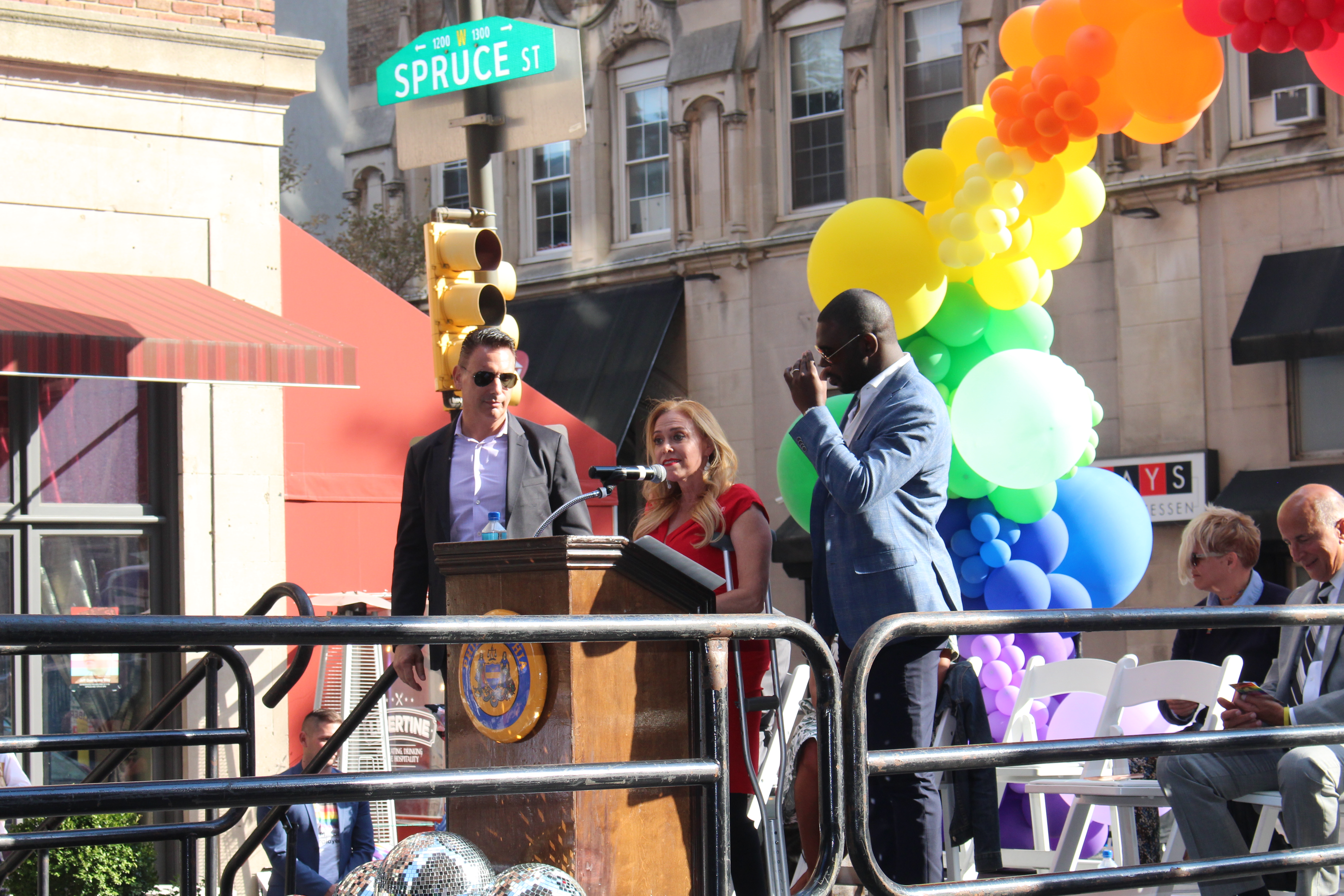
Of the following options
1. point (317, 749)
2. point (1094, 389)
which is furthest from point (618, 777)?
point (1094, 389)

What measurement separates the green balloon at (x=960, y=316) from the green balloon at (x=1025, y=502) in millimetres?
975

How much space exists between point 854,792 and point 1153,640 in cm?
1317

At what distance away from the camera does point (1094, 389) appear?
653 inches

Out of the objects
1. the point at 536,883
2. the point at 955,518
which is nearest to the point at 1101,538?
the point at 955,518

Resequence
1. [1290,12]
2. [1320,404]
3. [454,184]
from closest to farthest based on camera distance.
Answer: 1. [1290,12]
2. [1320,404]
3. [454,184]

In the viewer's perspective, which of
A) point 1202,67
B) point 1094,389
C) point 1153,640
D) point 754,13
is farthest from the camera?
point 754,13

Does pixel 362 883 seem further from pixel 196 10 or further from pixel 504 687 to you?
pixel 196 10

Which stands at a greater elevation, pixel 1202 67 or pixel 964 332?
pixel 1202 67

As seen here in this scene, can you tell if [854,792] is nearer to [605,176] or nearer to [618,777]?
[618,777]

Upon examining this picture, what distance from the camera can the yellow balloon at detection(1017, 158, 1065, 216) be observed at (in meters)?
7.75

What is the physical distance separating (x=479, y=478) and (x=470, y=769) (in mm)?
2286

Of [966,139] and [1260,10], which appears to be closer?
[1260,10]

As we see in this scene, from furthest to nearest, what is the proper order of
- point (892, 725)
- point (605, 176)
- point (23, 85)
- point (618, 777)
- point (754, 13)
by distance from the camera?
point (605, 176)
point (754, 13)
point (23, 85)
point (892, 725)
point (618, 777)

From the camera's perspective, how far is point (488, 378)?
504cm
